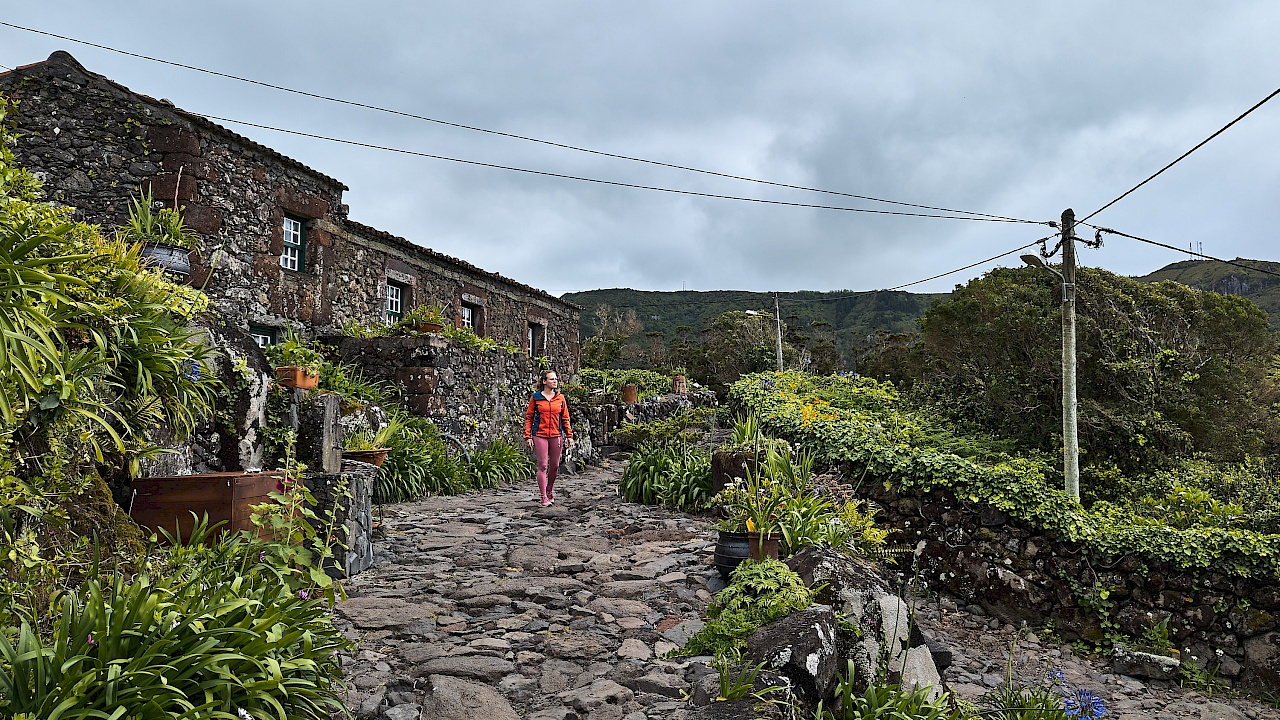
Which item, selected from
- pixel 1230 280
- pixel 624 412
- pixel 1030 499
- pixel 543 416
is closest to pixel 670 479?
pixel 543 416

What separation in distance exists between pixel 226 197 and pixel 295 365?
17.6 feet

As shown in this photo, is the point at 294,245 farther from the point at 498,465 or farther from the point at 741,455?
the point at 741,455

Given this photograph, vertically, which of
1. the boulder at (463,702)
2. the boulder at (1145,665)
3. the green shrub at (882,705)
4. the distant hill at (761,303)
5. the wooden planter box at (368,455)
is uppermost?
the distant hill at (761,303)

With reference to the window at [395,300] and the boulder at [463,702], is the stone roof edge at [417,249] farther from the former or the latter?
the boulder at [463,702]

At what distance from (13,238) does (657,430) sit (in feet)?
28.0

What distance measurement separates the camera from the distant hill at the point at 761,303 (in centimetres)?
5581

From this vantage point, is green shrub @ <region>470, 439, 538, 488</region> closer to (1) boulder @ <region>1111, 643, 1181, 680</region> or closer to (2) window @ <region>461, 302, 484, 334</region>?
(2) window @ <region>461, 302, 484, 334</region>

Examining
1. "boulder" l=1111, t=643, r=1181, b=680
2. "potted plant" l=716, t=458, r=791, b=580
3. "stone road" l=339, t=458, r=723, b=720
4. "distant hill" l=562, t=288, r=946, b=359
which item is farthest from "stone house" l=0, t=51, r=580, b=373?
"distant hill" l=562, t=288, r=946, b=359

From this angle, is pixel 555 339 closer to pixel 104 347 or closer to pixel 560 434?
pixel 560 434

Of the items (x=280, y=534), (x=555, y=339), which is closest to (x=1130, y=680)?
(x=280, y=534)

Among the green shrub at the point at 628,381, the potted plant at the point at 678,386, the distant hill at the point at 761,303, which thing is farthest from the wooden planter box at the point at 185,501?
the distant hill at the point at 761,303

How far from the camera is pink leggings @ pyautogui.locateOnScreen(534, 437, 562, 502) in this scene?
9.01 metres

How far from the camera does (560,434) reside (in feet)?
30.5

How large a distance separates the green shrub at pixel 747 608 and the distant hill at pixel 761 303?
4924cm
